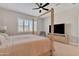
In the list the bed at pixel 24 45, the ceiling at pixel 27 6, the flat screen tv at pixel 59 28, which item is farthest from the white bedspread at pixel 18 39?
the ceiling at pixel 27 6

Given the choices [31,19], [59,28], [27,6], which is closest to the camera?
[27,6]

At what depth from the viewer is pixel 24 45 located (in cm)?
128

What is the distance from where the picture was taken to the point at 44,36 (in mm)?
1436

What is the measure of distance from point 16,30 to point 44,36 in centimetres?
48

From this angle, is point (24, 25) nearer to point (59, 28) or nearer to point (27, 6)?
point (27, 6)

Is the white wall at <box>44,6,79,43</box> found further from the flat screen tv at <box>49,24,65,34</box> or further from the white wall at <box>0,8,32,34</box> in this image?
the white wall at <box>0,8,32,34</box>

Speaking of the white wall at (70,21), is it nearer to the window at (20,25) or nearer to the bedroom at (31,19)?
the bedroom at (31,19)

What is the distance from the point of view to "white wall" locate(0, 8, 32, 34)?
1.25 meters

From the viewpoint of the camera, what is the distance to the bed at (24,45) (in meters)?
1.15

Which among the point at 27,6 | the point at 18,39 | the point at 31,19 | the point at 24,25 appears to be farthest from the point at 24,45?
the point at 27,6

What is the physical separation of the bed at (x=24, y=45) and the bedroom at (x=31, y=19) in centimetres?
8

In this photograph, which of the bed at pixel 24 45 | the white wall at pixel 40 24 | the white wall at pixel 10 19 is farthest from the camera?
the white wall at pixel 40 24

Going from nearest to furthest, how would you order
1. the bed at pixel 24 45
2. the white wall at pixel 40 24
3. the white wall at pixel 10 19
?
the bed at pixel 24 45 → the white wall at pixel 10 19 → the white wall at pixel 40 24

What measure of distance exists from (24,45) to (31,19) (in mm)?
436
